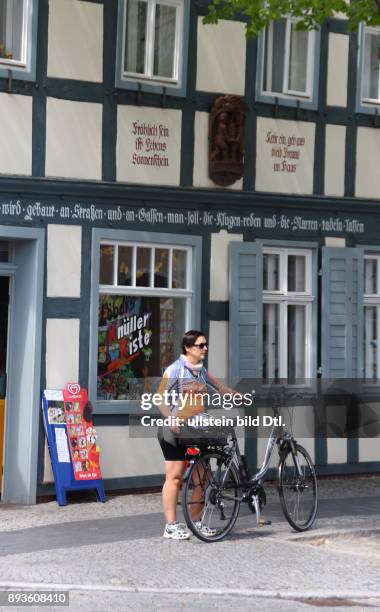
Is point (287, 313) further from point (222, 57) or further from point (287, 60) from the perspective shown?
point (222, 57)

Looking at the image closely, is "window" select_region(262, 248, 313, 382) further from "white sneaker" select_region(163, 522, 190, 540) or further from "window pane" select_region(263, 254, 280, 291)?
"white sneaker" select_region(163, 522, 190, 540)

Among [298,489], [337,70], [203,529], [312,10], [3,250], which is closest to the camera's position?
[203,529]

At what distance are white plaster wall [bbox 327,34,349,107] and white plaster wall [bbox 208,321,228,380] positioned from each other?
3.21 metres

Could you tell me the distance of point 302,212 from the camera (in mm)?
16078

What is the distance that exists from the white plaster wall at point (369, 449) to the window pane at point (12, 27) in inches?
252

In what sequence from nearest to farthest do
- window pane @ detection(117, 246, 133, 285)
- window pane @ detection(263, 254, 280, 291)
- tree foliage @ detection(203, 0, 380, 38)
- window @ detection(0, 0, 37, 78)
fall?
tree foliage @ detection(203, 0, 380, 38) < window @ detection(0, 0, 37, 78) < window pane @ detection(117, 246, 133, 285) < window pane @ detection(263, 254, 280, 291)

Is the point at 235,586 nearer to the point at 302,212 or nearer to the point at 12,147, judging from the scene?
the point at 12,147

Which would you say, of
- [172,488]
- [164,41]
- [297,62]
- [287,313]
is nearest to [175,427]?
[172,488]

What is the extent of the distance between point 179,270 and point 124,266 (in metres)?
0.78

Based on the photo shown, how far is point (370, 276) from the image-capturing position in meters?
16.9

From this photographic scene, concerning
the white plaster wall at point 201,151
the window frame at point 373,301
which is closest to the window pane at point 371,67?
the window frame at point 373,301

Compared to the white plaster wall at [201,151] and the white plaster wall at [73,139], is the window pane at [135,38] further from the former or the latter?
the white plaster wall at [201,151]

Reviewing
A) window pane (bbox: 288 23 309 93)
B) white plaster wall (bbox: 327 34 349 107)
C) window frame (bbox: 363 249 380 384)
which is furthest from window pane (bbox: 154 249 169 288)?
white plaster wall (bbox: 327 34 349 107)

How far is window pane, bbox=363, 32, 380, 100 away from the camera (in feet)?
55.5
